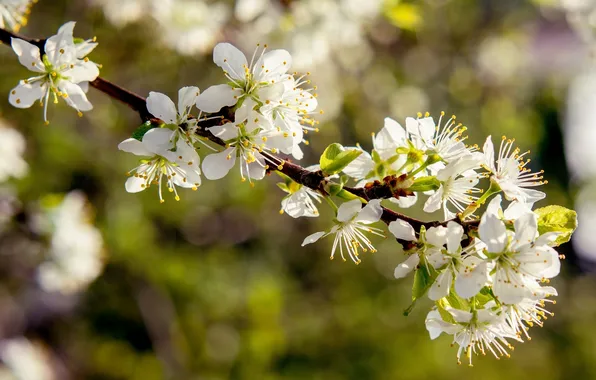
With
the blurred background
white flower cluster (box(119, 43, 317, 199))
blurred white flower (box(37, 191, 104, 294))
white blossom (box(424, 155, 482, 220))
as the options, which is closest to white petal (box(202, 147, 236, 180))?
white flower cluster (box(119, 43, 317, 199))

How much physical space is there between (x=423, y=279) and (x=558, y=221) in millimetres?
246

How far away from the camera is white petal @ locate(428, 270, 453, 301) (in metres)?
0.90

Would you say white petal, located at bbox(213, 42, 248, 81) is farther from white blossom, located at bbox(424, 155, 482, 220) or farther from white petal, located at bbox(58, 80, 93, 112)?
white blossom, located at bbox(424, 155, 482, 220)

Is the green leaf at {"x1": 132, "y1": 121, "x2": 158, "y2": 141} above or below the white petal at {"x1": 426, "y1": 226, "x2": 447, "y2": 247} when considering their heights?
above

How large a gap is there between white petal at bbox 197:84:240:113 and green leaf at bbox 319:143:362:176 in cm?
18

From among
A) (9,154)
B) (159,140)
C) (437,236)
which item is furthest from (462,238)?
(9,154)

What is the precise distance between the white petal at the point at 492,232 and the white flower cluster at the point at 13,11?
981mm

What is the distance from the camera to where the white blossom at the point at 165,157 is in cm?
91

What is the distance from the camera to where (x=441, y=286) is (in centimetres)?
90

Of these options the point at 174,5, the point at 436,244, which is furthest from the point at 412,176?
the point at 174,5

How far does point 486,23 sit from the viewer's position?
Result: 3949mm

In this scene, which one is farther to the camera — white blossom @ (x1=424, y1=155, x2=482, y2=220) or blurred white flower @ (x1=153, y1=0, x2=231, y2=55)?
blurred white flower @ (x1=153, y1=0, x2=231, y2=55)

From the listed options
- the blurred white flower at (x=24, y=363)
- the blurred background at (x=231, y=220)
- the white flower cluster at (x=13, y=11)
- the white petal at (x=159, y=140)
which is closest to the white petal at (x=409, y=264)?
the white petal at (x=159, y=140)

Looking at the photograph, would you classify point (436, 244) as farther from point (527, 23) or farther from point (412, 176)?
point (527, 23)
